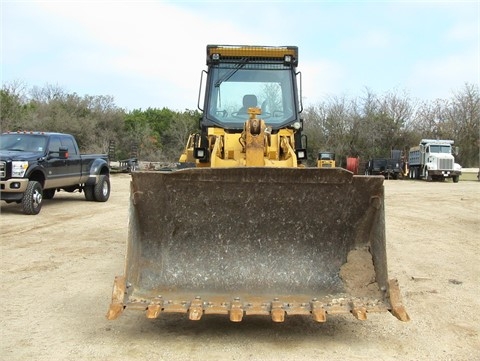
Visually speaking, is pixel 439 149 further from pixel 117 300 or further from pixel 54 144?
pixel 117 300

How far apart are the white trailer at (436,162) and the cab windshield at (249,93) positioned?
26952mm

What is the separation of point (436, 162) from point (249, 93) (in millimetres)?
27341

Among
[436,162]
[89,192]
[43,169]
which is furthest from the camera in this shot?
[436,162]

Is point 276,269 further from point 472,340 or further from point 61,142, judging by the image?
point 61,142

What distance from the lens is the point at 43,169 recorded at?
496 inches

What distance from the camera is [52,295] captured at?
18.5 ft

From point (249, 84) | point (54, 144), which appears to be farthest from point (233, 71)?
point (54, 144)

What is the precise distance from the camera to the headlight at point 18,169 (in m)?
11.8

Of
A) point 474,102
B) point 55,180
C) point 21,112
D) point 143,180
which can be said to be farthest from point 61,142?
point 474,102

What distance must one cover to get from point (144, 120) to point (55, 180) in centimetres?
3112

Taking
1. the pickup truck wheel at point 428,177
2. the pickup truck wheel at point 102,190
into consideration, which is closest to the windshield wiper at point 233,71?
the pickup truck wheel at point 102,190

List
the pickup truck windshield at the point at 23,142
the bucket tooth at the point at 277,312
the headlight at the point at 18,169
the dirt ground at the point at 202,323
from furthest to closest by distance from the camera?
1. the pickup truck windshield at the point at 23,142
2. the headlight at the point at 18,169
3. the dirt ground at the point at 202,323
4. the bucket tooth at the point at 277,312

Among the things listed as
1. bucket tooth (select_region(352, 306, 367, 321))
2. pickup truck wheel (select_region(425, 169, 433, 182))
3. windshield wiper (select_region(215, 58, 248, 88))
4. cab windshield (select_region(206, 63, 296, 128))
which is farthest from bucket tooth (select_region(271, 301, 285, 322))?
pickup truck wheel (select_region(425, 169, 433, 182))

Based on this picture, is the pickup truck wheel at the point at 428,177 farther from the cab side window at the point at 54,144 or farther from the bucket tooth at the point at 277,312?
the bucket tooth at the point at 277,312
